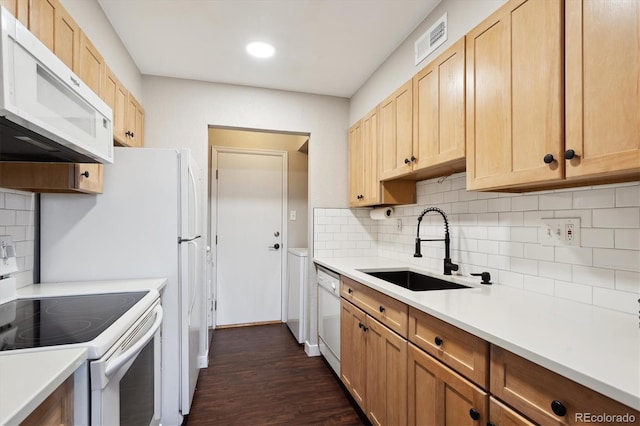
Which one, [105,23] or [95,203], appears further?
[105,23]

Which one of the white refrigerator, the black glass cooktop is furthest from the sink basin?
the black glass cooktop

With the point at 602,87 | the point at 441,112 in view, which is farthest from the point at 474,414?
the point at 441,112

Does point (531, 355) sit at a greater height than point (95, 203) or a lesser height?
lesser

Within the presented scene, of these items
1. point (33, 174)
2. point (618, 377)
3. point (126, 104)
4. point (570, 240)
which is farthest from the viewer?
point (126, 104)

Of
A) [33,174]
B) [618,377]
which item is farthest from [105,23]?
[618,377]

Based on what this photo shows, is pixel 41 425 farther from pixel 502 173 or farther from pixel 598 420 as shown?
pixel 502 173

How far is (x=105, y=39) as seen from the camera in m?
1.94

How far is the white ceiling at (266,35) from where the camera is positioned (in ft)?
6.08

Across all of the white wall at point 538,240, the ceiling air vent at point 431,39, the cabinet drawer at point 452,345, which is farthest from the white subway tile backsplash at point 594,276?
the ceiling air vent at point 431,39

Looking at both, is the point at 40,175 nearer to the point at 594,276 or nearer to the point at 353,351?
the point at 353,351

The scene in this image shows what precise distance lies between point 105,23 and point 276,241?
2531mm

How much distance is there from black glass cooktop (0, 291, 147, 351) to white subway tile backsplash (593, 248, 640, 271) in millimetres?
1803

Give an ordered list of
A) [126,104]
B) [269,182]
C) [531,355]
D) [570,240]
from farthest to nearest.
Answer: [269,182]
[126,104]
[570,240]
[531,355]

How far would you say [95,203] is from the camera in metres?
1.79
